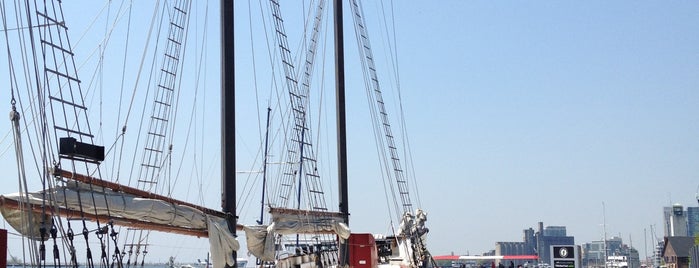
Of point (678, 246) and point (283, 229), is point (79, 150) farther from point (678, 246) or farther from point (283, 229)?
point (678, 246)

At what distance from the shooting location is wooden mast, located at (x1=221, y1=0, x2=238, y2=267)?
24.7 meters

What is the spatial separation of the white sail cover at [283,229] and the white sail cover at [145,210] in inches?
83.9

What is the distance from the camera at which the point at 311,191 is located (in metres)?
32.9

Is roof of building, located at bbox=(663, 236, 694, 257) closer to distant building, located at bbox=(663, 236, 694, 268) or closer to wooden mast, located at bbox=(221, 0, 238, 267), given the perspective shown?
distant building, located at bbox=(663, 236, 694, 268)

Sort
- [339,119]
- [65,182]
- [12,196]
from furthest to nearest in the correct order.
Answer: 1. [339,119]
2. [65,182]
3. [12,196]

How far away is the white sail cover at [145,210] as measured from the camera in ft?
60.3

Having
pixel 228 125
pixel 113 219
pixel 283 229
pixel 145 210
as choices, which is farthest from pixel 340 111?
pixel 113 219

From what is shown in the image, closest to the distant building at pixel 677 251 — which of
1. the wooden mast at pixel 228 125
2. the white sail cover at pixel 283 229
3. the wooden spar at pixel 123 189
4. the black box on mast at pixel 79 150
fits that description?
the white sail cover at pixel 283 229

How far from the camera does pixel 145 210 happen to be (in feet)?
69.8

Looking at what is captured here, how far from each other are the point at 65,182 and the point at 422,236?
82.7ft

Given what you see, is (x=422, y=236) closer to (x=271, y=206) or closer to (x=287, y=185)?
(x=287, y=185)

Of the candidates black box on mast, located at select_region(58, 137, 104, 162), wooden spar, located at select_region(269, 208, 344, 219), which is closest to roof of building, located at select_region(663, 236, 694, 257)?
wooden spar, located at select_region(269, 208, 344, 219)

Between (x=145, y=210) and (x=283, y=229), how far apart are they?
856cm

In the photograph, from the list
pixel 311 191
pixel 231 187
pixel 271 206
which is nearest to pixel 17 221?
pixel 231 187
